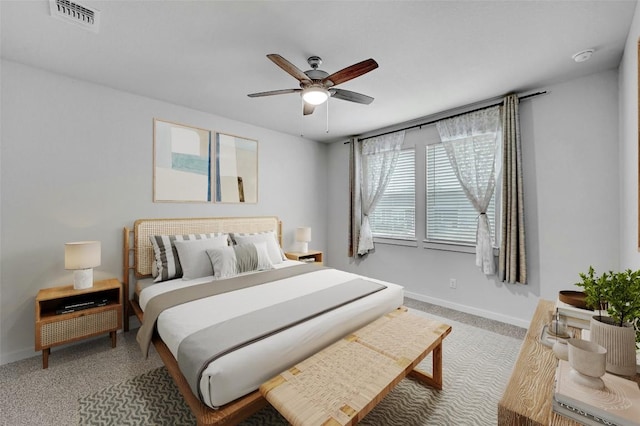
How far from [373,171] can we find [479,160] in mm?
1603

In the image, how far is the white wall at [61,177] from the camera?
2.40 m

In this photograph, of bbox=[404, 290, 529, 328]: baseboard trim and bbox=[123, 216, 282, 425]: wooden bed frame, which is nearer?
bbox=[123, 216, 282, 425]: wooden bed frame

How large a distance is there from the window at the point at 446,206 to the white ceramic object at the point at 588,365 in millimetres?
2657

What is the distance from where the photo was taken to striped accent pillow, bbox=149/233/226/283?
2.84 metres

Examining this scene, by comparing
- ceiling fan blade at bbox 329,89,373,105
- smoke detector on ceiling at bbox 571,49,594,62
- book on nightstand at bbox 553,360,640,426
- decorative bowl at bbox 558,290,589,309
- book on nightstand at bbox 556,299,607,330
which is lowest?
book on nightstand at bbox 553,360,640,426

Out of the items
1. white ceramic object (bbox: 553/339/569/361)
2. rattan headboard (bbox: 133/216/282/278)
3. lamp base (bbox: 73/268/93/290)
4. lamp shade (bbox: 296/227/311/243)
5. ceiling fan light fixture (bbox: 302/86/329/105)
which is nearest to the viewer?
white ceramic object (bbox: 553/339/569/361)

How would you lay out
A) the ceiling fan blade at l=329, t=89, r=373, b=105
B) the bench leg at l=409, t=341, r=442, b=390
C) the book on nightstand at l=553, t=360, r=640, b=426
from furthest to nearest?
the ceiling fan blade at l=329, t=89, r=373, b=105 < the bench leg at l=409, t=341, r=442, b=390 < the book on nightstand at l=553, t=360, r=640, b=426

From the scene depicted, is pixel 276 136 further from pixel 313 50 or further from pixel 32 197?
pixel 32 197

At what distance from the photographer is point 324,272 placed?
10.1 ft

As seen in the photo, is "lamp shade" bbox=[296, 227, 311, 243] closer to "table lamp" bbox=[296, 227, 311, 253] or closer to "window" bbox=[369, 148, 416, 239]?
"table lamp" bbox=[296, 227, 311, 253]

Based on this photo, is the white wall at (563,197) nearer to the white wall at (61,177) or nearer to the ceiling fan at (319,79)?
the ceiling fan at (319,79)

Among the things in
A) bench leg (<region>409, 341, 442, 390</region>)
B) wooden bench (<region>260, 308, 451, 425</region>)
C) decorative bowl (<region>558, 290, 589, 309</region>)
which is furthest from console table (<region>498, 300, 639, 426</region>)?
bench leg (<region>409, 341, 442, 390</region>)

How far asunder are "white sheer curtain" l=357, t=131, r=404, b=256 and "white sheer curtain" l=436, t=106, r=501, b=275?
35.7 inches

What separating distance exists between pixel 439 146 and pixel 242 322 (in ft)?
10.9
